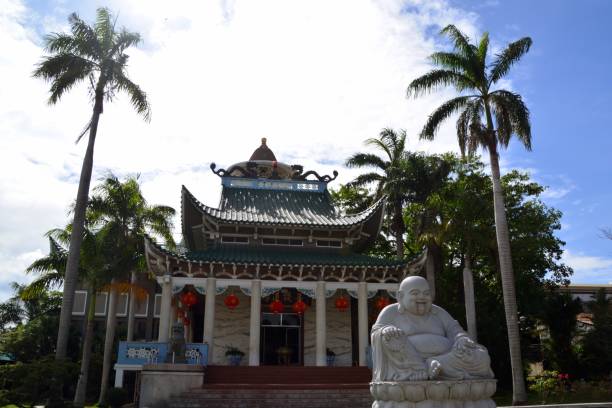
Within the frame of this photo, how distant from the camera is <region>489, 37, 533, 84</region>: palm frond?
→ 2120cm

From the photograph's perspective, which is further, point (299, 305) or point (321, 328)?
point (299, 305)

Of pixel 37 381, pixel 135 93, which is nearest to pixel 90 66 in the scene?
pixel 135 93

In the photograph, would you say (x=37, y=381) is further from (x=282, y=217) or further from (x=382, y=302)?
(x=382, y=302)

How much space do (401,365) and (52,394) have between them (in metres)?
10.6

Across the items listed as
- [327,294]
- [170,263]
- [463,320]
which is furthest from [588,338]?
[170,263]

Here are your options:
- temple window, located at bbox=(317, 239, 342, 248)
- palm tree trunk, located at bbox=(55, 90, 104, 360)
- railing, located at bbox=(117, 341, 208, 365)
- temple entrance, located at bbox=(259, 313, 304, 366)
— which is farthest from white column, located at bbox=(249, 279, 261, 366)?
palm tree trunk, located at bbox=(55, 90, 104, 360)

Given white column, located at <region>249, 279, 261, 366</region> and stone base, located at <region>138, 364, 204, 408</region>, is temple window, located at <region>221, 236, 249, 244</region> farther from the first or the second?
stone base, located at <region>138, 364, 204, 408</region>

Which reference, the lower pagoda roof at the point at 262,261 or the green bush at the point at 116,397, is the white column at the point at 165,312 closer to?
the lower pagoda roof at the point at 262,261

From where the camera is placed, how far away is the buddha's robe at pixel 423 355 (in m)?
8.21

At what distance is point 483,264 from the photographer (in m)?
31.6

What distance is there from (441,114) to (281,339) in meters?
12.2

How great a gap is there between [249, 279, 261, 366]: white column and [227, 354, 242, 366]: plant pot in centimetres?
129

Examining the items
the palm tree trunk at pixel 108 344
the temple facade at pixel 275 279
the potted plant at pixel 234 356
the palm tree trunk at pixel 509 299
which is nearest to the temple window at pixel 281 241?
the temple facade at pixel 275 279

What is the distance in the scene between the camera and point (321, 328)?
2150 centimetres
